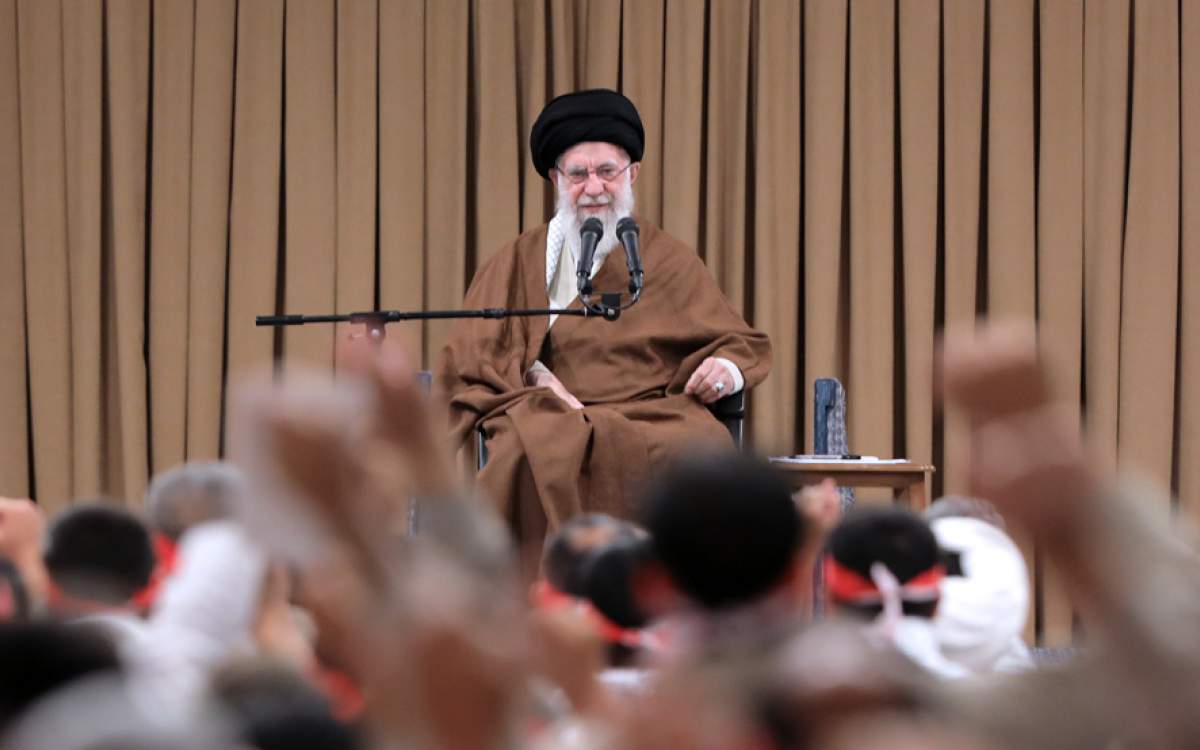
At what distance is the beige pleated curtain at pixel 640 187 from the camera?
490cm

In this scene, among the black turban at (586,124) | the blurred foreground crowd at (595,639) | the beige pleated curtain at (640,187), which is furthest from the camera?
the beige pleated curtain at (640,187)

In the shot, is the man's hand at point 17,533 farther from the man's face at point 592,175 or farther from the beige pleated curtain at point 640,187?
the beige pleated curtain at point 640,187

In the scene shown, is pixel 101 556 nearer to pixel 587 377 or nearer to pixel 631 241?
pixel 631 241

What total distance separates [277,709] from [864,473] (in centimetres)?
315

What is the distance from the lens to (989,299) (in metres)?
4.96

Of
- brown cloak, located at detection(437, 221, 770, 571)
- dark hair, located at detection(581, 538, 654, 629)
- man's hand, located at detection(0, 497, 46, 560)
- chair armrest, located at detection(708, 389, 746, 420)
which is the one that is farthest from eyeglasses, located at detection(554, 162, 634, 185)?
dark hair, located at detection(581, 538, 654, 629)

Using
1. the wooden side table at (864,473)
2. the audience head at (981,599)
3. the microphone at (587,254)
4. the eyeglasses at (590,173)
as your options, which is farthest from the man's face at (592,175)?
the audience head at (981,599)

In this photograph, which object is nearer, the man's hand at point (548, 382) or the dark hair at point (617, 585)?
the dark hair at point (617, 585)

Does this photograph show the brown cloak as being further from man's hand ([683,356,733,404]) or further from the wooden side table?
the wooden side table

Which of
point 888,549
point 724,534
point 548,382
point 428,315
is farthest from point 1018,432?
point 548,382

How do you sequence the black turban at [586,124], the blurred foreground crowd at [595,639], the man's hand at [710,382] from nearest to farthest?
the blurred foreground crowd at [595,639] → the man's hand at [710,382] → the black turban at [586,124]

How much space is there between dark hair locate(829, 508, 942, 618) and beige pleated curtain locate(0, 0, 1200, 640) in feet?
13.0

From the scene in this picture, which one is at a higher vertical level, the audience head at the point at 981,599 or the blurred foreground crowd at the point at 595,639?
the blurred foreground crowd at the point at 595,639

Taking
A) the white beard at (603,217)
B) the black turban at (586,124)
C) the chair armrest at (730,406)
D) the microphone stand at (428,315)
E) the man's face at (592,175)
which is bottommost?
the chair armrest at (730,406)
